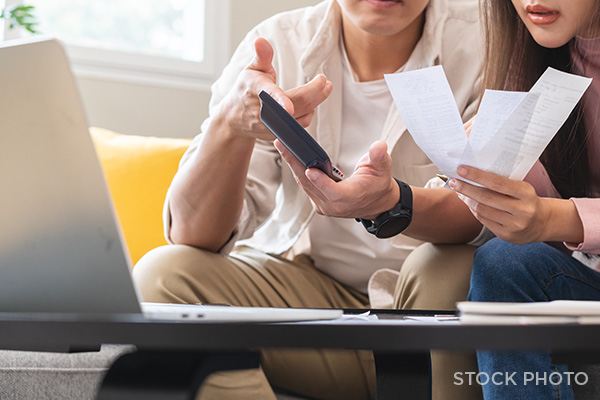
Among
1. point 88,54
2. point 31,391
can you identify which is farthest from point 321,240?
point 88,54

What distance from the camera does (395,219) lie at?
979 millimetres

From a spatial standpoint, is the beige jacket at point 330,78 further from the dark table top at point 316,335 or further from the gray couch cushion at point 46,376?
the dark table top at point 316,335

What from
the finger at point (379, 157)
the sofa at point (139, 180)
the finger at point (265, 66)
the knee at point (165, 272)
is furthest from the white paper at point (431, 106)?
the sofa at point (139, 180)

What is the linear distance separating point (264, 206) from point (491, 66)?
1.67 feet

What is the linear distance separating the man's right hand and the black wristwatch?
7.1 inches

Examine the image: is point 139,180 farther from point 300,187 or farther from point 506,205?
point 506,205

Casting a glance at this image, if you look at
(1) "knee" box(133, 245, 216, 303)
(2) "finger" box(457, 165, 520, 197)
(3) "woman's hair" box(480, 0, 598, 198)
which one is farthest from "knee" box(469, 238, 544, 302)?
(1) "knee" box(133, 245, 216, 303)

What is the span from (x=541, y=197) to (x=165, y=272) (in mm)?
583

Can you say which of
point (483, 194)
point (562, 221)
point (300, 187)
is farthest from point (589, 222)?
point (300, 187)

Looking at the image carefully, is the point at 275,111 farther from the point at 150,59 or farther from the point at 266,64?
the point at 150,59

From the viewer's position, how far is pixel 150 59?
2.29 metres

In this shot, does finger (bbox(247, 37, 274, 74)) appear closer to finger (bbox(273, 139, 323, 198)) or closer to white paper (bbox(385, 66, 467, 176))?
finger (bbox(273, 139, 323, 198))

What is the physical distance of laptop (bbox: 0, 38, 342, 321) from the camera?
500 mm

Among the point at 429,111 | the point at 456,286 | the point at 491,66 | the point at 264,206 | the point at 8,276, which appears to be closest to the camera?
the point at 8,276
